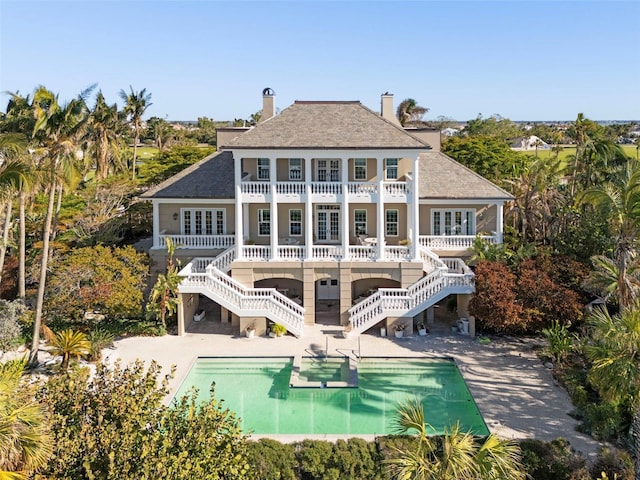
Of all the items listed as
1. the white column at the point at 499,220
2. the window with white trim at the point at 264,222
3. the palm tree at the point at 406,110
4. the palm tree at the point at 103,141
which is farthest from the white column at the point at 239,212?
the palm tree at the point at 406,110

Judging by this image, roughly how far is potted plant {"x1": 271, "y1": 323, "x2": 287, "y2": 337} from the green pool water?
9.01 feet

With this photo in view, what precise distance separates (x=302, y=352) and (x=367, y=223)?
10248mm

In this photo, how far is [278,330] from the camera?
29484 millimetres

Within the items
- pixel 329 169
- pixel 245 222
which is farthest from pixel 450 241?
pixel 245 222

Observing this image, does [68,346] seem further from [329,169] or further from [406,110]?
[406,110]

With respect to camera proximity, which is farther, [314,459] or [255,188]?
[255,188]

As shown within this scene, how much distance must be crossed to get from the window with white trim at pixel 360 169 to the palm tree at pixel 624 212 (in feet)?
44.7

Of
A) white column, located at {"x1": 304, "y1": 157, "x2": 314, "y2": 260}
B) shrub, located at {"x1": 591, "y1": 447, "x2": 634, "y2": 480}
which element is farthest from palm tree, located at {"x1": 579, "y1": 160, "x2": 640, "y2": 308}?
white column, located at {"x1": 304, "y1": 157, "x2": 314, "y2": 260}

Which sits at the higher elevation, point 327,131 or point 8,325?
point 327,131

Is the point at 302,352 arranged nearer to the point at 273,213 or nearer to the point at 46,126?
the point at 273,213

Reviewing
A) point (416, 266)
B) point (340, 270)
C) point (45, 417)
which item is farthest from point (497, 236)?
point (45, 417)

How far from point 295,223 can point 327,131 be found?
612cm

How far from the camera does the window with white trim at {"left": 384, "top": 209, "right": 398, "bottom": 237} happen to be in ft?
112

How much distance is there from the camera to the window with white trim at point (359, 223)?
3447cm
